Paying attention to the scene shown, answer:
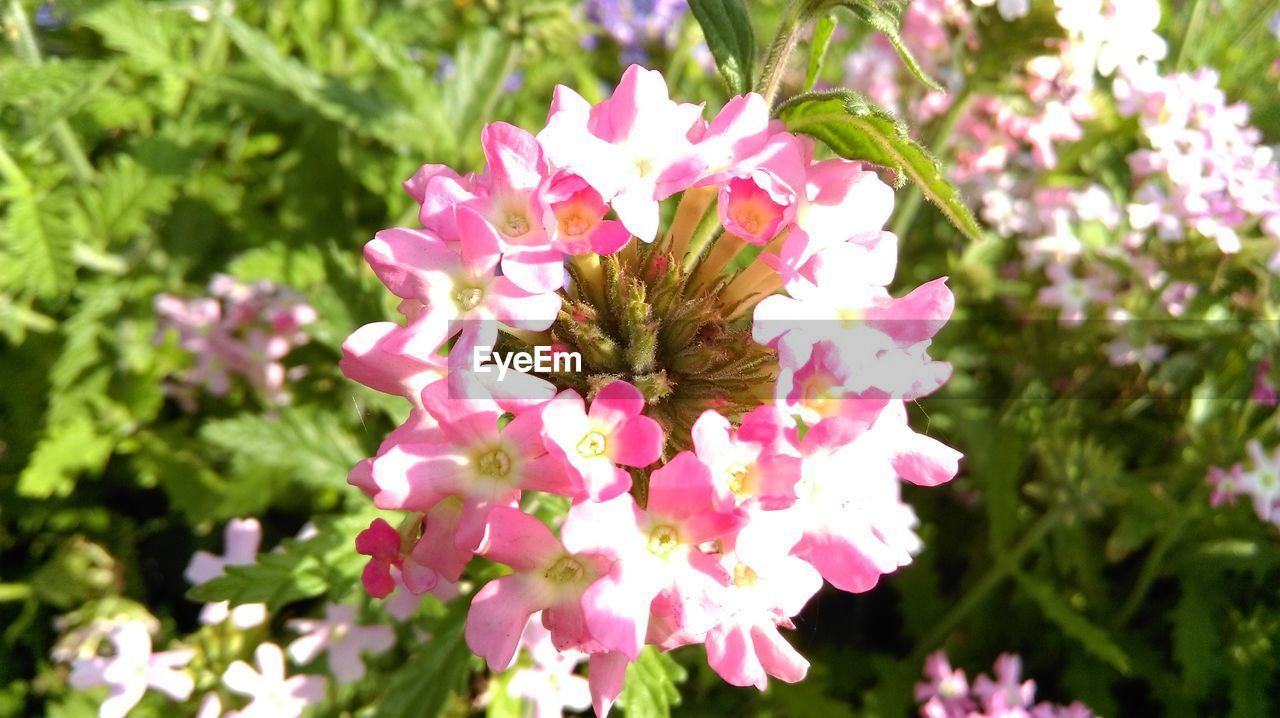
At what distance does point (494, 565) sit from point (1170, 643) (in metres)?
2.73

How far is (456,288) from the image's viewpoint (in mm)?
1278

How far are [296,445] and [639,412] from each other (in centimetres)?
143

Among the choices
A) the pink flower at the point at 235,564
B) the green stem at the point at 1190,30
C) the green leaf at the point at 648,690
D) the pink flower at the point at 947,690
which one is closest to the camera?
the green leaf at the point at 648,690

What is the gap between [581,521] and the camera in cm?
113

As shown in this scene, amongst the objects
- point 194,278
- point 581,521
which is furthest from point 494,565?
point 194,278

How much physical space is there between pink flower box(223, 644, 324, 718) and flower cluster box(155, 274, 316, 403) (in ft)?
3.86

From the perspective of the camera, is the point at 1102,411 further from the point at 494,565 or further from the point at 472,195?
the point at 472,195

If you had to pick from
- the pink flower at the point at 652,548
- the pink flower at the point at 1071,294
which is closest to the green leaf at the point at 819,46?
the pink flower at the point at 652,548

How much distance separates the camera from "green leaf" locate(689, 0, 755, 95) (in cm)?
138

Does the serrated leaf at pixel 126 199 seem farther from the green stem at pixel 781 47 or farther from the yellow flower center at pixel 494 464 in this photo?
the green stem at pixel 781 47

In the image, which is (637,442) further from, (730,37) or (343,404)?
(343,404)

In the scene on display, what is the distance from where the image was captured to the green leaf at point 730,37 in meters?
1.38

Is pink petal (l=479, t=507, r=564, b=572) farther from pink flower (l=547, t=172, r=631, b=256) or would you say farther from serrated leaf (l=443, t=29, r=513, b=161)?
serrated leaf (l=443, t=29, r=513, b=161)

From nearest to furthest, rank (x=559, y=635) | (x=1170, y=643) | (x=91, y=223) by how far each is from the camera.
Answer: (x=559, y=635)
(x=91, y=223)
(x=1170, y=643)
